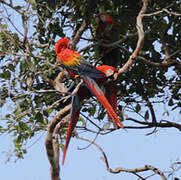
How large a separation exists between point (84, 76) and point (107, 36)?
0.43 m

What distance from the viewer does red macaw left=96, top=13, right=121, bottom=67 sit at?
337 cm

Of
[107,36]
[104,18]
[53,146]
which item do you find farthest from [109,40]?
[53,146]

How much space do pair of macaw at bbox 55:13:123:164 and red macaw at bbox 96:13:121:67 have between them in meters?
0.02

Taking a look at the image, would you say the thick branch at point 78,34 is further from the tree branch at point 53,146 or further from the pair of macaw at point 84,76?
the tree branch at point 53,146

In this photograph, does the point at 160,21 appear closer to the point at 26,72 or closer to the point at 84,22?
the point at 84,22

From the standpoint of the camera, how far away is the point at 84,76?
3.74m

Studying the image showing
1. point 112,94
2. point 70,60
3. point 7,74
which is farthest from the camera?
point 70,60

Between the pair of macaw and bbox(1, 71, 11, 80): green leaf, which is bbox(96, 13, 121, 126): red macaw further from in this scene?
bbox(1, 71, 11, 80): green leaf

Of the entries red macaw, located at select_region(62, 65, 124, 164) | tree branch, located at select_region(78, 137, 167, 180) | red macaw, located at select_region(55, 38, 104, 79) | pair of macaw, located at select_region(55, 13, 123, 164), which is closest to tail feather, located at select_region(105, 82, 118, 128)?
pair of macaw, located at select_region(55, 13, 123, 164)

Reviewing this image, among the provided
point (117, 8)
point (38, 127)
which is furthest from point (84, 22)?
point (38, 127)

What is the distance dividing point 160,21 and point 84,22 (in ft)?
2.50

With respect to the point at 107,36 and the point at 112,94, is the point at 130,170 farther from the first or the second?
the point at 107,36

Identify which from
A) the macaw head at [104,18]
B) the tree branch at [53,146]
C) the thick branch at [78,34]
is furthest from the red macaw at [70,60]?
the tree branch at [53,146]

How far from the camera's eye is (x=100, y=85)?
3750 millimetres
